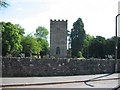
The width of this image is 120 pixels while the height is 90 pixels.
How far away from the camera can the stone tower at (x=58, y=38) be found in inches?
3460

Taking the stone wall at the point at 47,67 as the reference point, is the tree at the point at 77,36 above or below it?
above

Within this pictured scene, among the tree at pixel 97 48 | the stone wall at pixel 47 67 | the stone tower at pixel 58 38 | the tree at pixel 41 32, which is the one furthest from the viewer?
the tree at pixel 41 32

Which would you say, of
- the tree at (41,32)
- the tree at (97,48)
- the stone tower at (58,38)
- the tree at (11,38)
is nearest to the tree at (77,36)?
the tree at (97,48)

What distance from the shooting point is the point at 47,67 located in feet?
97.1

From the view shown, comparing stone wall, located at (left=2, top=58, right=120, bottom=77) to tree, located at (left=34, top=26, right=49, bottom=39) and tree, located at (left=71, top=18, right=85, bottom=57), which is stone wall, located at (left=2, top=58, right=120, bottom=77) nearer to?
tree, located at (left=71, top=18, right=85, bottom=57)

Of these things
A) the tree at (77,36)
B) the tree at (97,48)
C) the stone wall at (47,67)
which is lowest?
the stone wall at (47,67)

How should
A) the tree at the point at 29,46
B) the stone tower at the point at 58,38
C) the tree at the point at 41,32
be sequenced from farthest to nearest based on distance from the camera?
the tree at the point at 41,32, the tree at the point at 29,46, the stone tower at the point at 58,38

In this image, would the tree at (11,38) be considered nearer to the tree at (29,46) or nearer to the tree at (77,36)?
the tree at (29,46)

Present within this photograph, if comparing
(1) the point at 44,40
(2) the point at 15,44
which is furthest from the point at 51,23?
(1) the point at 44,40

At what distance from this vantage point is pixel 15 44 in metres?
88.8

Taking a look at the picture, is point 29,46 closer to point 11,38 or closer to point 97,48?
point 11,38

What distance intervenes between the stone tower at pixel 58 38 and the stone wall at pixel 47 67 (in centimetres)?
5218

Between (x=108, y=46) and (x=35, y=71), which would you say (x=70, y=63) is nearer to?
(x=35, y=71)

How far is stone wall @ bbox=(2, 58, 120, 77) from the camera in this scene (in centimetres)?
2767
